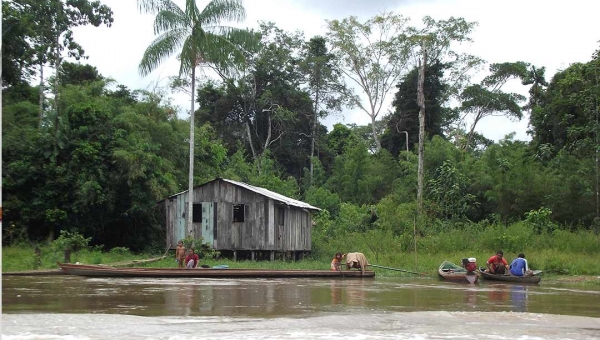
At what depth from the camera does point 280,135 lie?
46219 mm

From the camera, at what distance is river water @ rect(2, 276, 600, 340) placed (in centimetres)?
988

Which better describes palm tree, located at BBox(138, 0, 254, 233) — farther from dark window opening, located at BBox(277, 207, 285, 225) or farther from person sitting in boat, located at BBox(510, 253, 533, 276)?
person sitting in boat, located at BBox(510, 253, 533, 276)

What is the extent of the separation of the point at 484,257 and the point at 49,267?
15.6 metres

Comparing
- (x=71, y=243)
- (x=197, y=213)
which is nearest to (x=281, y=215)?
(x=197, y=213)

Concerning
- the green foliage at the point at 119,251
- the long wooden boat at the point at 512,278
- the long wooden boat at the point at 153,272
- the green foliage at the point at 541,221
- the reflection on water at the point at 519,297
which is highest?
the green foliage at the point at 541,221

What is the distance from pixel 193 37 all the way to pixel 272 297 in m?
13.7

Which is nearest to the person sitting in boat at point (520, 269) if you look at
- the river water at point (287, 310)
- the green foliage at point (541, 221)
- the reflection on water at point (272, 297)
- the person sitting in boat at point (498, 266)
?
the person sitting in boat at point (498, 266)

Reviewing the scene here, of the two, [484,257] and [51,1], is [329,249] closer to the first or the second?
[484,257]

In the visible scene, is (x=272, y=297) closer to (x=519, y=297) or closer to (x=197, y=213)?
(x=519, y=297)

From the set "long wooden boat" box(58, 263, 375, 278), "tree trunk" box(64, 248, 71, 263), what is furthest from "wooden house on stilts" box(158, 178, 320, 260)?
"long wooden boat" box(58, 263, 375, 278)

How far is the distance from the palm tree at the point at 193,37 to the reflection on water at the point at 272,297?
8.61 meters

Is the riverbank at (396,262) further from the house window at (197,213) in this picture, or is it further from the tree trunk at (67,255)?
the house window at (197,213)

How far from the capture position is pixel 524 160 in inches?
1355

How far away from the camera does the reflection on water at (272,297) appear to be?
41.7 ft
